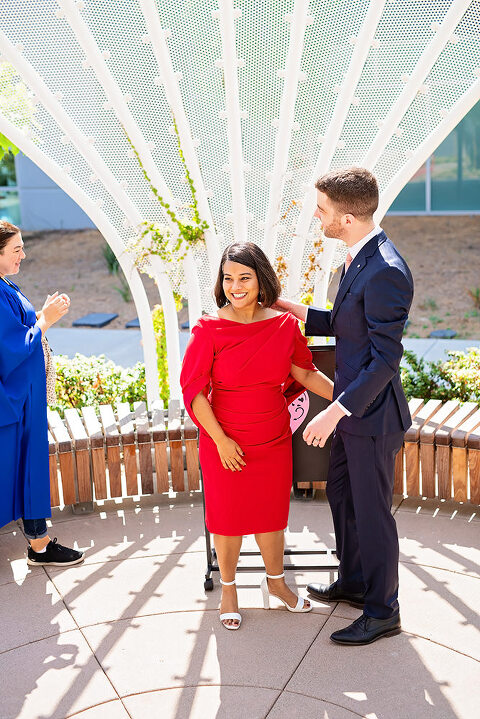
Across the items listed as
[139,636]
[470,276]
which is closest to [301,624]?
[139,636]

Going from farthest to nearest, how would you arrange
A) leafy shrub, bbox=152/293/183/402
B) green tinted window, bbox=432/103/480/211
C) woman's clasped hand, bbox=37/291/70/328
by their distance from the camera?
green tinted window, bbox=432/103/480/211 → leafy shrub, bbox=152/293/183/402 → woman's clasped hand, bbox=37/291/70/328

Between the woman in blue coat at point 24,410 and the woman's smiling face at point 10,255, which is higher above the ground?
the woman's smiling face at point 10,255

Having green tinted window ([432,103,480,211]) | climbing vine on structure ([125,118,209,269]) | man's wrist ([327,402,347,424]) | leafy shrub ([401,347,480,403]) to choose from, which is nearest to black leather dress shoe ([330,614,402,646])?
man's wrist ([327,402,347,424])

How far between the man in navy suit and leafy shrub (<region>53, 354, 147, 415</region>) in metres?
3.45

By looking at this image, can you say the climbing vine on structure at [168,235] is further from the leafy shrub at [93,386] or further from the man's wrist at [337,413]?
the man's wrist at [337,413]

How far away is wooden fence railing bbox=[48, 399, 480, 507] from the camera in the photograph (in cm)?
493

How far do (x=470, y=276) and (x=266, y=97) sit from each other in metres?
9.56

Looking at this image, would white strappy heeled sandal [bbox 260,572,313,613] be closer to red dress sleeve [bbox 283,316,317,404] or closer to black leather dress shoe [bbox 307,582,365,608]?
black leather dress shoe [bbox 307,582,365,608]

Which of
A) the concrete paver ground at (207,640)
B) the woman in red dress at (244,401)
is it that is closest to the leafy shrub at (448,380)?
the concrete paver ground at (207,640)

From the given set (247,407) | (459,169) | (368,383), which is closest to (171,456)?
(247,407)

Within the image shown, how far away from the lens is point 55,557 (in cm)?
448

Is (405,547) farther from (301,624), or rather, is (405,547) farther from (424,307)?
(424,307)

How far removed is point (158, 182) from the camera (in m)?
5.43

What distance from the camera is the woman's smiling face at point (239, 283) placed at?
364 cm
